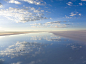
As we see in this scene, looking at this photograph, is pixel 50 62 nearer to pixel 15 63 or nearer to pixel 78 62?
pixel 78 62

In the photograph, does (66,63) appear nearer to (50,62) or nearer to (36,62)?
(50,62)

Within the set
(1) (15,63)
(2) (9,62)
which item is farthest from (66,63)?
(2) (9,62)

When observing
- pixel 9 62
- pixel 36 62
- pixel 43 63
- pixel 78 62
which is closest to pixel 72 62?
pixel 78 62

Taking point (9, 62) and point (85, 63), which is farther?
point (9, 62)

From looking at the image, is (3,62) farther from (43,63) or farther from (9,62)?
(43,63)

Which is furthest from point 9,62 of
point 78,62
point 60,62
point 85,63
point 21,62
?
point 85,63
